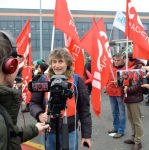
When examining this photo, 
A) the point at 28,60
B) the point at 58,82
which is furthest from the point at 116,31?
the point at 58,82

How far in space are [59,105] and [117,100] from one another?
115 inches

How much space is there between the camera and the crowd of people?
111 cm

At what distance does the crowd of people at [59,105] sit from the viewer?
111 cm

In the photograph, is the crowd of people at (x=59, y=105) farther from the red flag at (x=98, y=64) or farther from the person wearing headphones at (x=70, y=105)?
the red flag at (x=98, y=64)

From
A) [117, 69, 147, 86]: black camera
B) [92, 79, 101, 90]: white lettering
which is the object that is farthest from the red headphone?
[117, 69, 147, 86]: black camera

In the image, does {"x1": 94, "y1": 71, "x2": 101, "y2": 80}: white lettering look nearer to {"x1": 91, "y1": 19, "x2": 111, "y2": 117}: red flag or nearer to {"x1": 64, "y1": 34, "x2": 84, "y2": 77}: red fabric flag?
{"x1": 91, "y1": 19, "x2": 111, "y2": 117}: red flag

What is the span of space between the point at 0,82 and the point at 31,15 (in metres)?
47.7

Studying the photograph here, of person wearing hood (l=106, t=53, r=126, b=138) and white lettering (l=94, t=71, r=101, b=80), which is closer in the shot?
white lettering (l=94, t=71, r=101, b=80)

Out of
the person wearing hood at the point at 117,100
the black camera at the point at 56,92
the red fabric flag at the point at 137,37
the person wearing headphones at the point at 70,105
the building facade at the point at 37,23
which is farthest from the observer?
the building facade at the point at 37,23

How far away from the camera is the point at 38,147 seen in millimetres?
3857

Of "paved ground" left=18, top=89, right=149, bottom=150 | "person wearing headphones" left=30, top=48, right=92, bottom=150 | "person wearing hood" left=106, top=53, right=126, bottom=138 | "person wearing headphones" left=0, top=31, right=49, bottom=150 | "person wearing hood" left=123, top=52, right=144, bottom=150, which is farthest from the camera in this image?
"person wearing hood" left=106, top=53, right=126, bottom=138

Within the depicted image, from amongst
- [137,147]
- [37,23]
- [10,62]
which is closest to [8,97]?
[10,62]

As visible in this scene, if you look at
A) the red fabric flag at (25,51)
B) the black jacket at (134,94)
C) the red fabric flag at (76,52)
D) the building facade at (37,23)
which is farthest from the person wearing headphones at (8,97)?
the building facade at (37,23)

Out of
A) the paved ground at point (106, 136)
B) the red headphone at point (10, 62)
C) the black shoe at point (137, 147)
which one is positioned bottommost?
the paved ground at point (106, 136)
